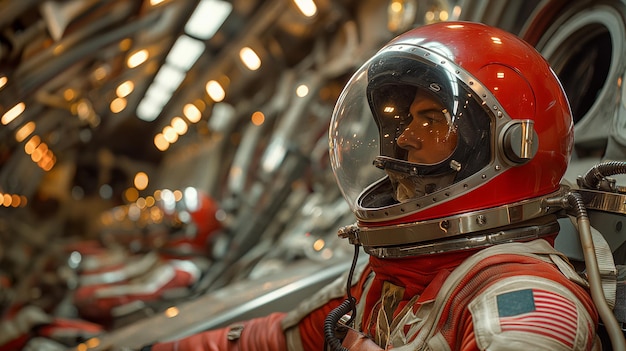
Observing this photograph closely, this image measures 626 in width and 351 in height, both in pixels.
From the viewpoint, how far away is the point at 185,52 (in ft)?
32.2

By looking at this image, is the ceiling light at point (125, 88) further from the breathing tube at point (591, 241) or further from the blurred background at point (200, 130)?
the breathing tube at point (591, 241)

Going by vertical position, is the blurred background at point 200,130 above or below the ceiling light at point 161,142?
below

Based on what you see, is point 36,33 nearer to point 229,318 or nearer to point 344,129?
point 229,318

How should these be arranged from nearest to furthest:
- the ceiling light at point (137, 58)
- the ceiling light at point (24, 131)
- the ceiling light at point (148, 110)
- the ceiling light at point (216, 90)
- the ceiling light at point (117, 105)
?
1. the ceiling light at point (24, 131)
2. the ceiling light at point (137, 58)
3. the ceiling light at point (117, 105)
4. the ceiling light at point (216, 90)
5. the ceiling light at point (148, 110)

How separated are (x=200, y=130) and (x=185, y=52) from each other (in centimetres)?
391

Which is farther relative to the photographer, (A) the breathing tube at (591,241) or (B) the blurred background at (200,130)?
(B) the blurred background at (200,130)

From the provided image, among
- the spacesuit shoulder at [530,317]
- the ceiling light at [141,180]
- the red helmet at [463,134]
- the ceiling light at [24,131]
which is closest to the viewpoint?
the spacesuit shoulder at [530,317]

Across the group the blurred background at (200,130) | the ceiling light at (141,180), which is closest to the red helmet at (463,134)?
the blurred background at (200,130)

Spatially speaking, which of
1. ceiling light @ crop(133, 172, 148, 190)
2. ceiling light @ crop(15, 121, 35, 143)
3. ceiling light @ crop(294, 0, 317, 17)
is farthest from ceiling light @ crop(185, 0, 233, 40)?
ceiling light @ crop(133, 172, 148, 190)

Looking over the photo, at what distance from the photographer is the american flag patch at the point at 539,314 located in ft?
4.83

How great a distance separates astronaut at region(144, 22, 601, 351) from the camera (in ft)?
5.37

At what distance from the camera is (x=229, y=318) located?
144 inches

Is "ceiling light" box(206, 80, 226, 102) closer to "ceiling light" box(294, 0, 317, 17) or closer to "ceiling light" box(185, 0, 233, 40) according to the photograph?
"ceiling light" box(185, 0, 233, 40)

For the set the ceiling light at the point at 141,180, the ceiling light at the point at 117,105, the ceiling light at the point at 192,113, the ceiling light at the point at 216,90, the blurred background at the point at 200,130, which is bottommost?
the blurred background at the point at 200,130
